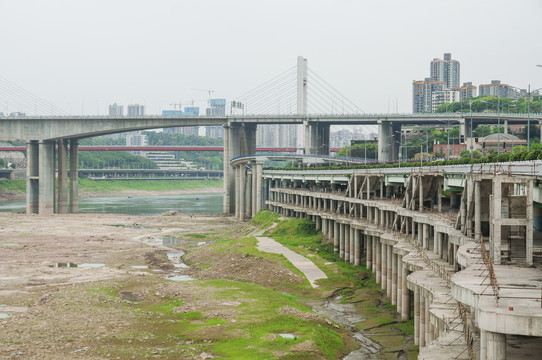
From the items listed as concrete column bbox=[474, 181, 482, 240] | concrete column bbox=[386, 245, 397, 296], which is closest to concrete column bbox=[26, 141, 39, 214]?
concrete column bbox=[386, 245, 397, 296]

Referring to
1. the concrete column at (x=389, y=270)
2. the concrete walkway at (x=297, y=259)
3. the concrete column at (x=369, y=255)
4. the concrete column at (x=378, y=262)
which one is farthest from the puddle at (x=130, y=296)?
the concrete column at (x=369, y=255)

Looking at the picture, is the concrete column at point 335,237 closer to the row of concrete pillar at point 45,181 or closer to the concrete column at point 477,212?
the concrete column at point 477,212

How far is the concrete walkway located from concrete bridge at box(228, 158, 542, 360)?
5.77m

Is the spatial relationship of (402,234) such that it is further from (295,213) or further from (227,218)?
(227,218)

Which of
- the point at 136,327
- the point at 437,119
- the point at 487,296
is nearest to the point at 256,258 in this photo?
the point at 136,327

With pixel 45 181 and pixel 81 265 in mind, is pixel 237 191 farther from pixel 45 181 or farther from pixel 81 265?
pixel 81 265

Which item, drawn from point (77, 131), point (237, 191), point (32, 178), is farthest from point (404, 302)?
point (32, 178)

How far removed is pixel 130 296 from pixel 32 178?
117 m

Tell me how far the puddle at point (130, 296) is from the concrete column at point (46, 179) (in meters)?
111

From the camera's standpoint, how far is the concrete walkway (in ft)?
221

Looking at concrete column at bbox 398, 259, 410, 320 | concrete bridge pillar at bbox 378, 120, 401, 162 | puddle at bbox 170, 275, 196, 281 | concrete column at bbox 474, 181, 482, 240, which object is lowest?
puddle at bbox 170, 275, 196, 281

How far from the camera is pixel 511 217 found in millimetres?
39062

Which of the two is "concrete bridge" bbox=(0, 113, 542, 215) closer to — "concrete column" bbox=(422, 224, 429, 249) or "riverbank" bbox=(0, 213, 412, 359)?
"riverbank" bbox=(0, 213, 412, 359)

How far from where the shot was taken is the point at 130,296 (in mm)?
59688
